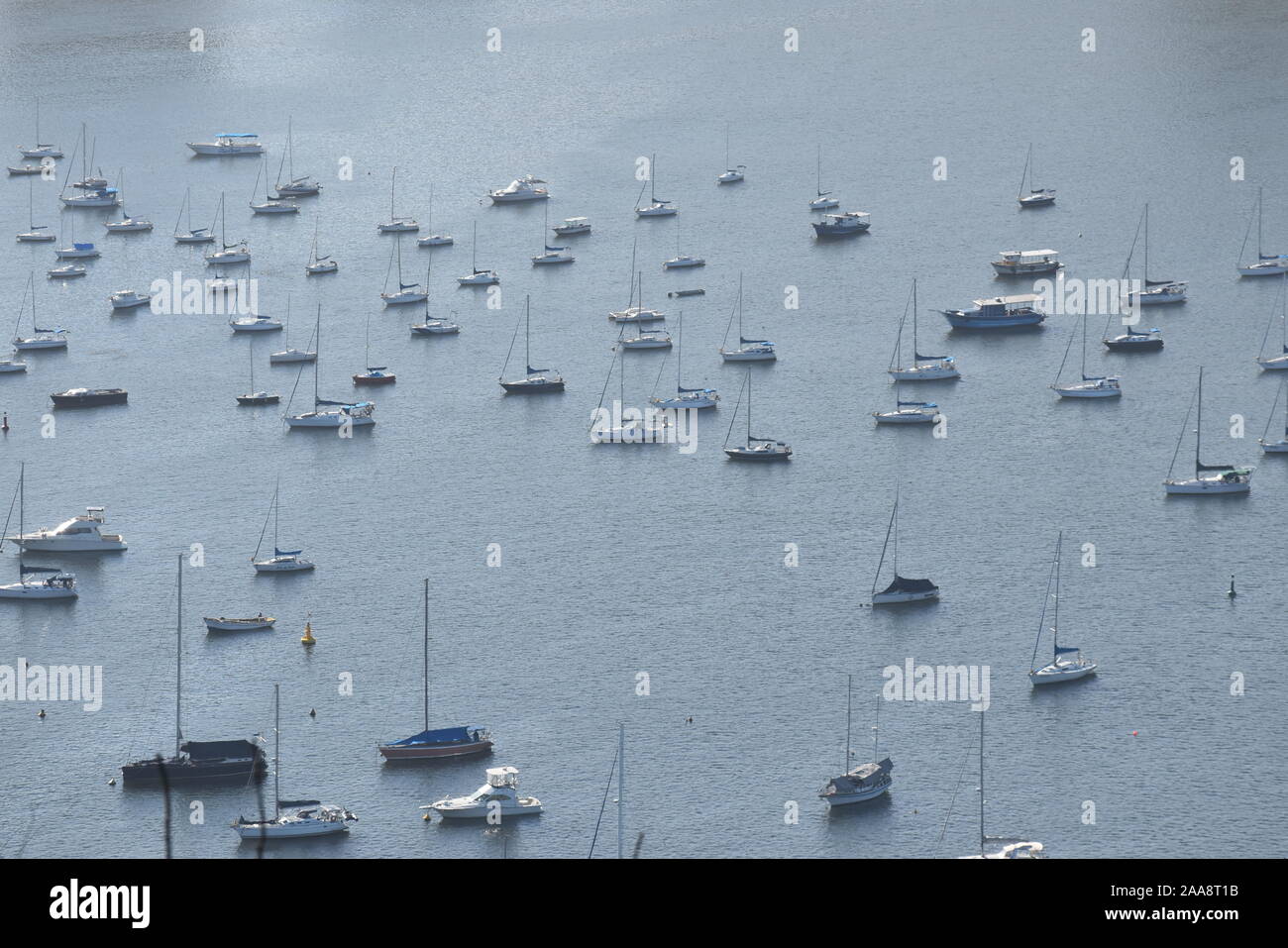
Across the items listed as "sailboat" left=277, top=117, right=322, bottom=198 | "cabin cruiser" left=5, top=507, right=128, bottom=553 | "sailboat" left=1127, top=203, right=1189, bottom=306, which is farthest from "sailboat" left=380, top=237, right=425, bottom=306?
"sailboat" left=1127, top=203, right=1189, bottom=306

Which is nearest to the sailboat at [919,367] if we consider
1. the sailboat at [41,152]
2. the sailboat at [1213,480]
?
the sailboat at [1213,480]

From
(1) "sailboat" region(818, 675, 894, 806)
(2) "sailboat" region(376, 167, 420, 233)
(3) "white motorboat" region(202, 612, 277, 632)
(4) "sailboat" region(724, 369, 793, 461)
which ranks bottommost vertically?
(1) "sailboat" region(818, 675, 894, 806)

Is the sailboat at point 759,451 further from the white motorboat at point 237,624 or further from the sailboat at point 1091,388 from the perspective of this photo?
the white motorboat at point 237,624

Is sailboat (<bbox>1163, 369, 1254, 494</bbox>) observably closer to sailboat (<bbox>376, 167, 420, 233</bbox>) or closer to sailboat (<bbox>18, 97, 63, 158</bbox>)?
sailboat (<bbox>376, 167, 420, 233</bbox>)

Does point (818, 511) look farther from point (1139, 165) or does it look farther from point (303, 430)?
point (1139, 165)

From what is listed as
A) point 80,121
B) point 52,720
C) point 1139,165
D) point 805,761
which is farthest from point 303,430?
point 80,121

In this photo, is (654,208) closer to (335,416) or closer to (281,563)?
(335,416)
